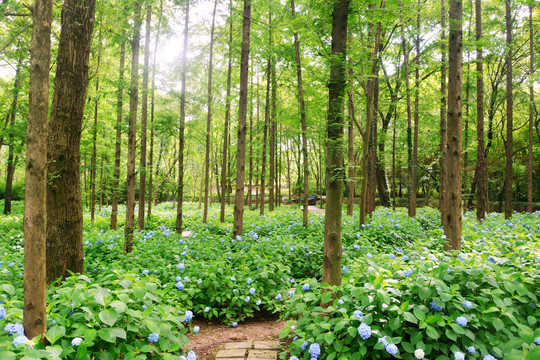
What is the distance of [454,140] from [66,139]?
5.82 meters

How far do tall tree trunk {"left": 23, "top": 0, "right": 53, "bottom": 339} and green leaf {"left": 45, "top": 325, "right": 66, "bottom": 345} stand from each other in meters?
0.10

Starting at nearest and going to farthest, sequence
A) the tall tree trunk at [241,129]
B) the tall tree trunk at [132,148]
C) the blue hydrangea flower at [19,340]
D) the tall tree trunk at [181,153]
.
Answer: the blue hydrangea flower at [19,340] → the tall tree trunk at [132,148] → the tall tree trunk at [241,129] → the tall tree trunk at [181,153]

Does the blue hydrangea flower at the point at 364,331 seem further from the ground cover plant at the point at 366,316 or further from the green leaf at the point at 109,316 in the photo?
the green leaf at the point at 109,316

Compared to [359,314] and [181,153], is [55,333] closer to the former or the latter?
[359,314]

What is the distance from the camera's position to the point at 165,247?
5.59 m

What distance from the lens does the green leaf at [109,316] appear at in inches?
76.1

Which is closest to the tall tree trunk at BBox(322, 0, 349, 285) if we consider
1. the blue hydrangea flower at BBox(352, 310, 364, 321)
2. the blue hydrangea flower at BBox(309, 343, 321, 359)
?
the blue hydrangea flower at BBox(352, 310, 364, 321)

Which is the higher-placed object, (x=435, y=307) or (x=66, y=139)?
(x=66, y=139)

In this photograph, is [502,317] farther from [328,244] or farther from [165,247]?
[165,247]

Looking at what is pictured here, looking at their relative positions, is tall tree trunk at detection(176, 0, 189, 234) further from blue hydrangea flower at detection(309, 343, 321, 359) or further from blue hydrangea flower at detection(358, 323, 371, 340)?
blue hydrangea flower at detection(358, 323, 371, 340)

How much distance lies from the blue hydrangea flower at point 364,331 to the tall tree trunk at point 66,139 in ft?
11.4

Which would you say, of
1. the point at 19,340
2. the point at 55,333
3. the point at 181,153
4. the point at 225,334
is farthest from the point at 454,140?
the point at 181,153

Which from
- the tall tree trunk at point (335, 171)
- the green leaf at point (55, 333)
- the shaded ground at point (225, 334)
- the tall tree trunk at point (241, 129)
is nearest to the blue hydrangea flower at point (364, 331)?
the tall tree trunk at point (335, 171)

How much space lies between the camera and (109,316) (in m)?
1.98
